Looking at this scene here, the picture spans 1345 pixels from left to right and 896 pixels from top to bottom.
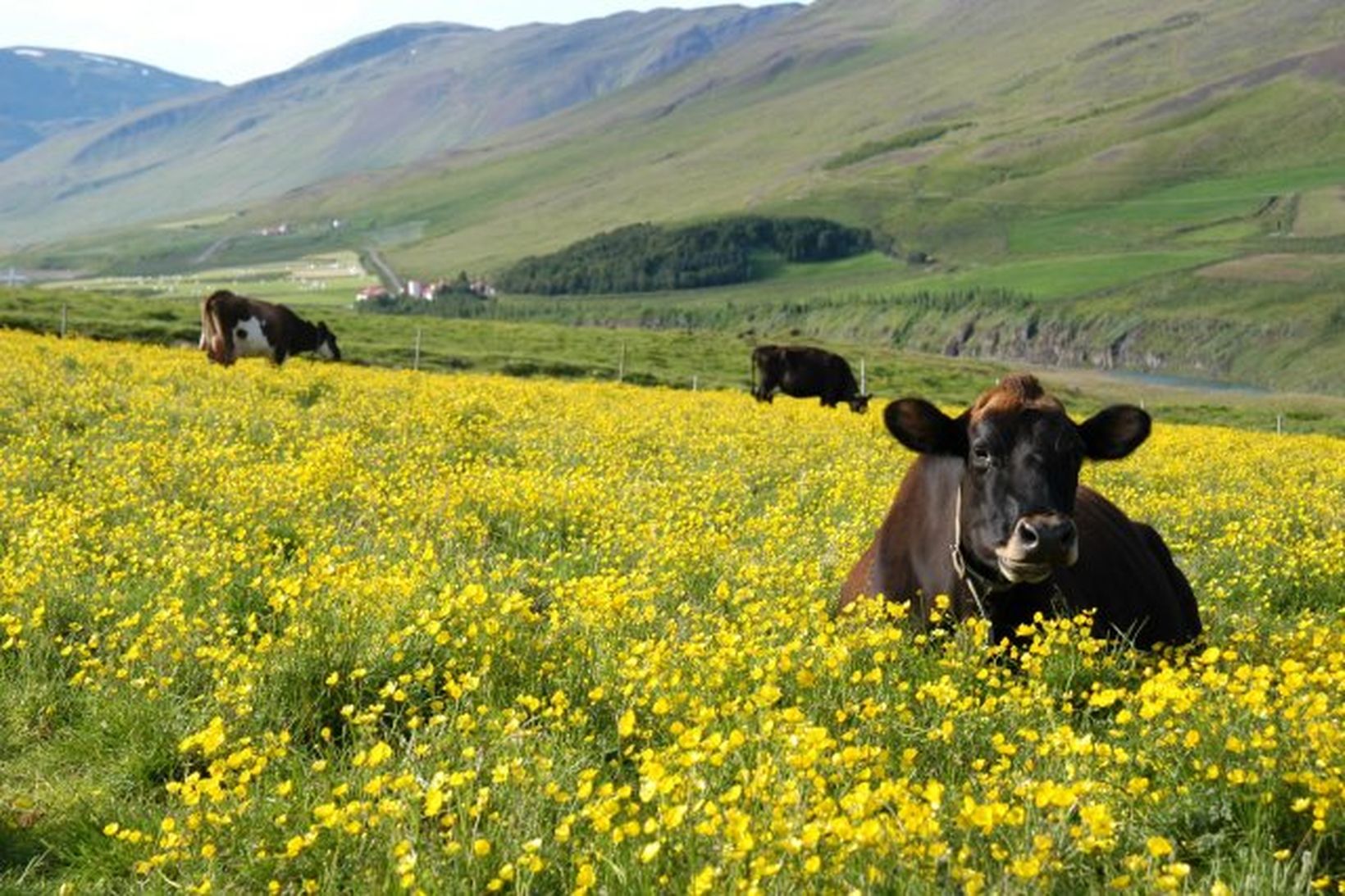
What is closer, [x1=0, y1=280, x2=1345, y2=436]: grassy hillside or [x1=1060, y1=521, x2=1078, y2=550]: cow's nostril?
[x1=1060, y1=521, x2=1078, y2=550]: cow's nostril

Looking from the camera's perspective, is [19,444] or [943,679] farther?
[19,444]

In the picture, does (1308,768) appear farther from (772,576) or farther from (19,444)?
(19,444)

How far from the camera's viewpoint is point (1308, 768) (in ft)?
14.8

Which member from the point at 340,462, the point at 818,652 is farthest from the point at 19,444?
the point at 818,652

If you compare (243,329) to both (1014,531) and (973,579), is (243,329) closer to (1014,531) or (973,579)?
(973,579)

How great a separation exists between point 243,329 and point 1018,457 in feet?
95.7

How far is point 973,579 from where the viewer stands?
7.34 meters

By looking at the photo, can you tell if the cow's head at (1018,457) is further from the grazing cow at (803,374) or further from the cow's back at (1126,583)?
the grazing cow at (803,374)

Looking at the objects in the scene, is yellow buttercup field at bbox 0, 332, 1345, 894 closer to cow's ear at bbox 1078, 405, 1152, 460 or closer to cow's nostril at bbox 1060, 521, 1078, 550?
cow's nostril at bbox 1060, 521, 1078, 550

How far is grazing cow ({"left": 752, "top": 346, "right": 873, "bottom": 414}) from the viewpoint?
43.2 meters

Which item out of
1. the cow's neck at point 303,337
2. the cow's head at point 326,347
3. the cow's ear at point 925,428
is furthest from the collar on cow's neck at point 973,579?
the cow's head at point 326,347

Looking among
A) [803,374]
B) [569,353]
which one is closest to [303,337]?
[803,374]

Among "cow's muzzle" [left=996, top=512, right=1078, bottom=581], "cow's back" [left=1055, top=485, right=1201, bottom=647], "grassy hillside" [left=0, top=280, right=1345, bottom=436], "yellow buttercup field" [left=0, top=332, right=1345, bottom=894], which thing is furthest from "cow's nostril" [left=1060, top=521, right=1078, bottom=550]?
"grassy hillside" [left=0, top=280, right=1345, bottom=436]

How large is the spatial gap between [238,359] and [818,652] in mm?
30203
